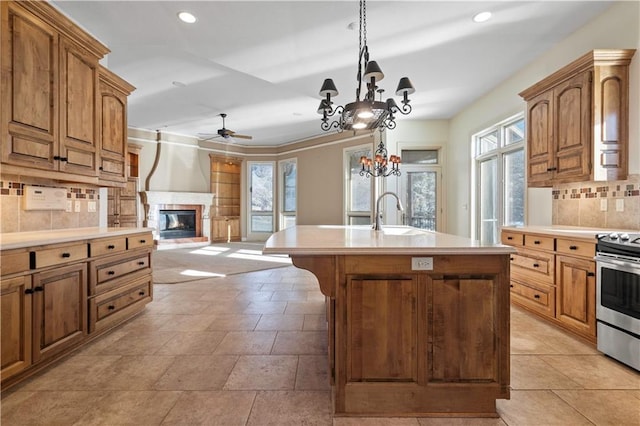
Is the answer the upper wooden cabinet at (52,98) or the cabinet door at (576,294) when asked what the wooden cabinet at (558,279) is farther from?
the upper wooden cabinet at (52,98)

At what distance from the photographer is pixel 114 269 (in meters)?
2.63

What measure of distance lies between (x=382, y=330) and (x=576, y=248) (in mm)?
1985

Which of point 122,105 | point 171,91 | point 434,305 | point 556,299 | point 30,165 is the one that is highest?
point 171,91

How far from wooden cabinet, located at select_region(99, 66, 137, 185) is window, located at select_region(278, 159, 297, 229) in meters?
5.88

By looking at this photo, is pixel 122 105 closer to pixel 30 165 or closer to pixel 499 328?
pixel 30 165

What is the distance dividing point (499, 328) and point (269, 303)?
2478 millimetres

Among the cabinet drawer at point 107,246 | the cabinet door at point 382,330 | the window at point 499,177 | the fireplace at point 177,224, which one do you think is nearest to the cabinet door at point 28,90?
the cabinet drawer at point 107,246

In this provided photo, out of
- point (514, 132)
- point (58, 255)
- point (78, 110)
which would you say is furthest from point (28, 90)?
point (514, 132)

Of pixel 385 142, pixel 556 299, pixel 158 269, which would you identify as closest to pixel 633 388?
pixel 556 299

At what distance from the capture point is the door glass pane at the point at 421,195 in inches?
256

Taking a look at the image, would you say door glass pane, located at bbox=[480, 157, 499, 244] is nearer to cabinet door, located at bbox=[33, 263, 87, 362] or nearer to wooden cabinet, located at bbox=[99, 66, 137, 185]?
wooden cabinet, located at bbox=[99, 66, 137, 185]

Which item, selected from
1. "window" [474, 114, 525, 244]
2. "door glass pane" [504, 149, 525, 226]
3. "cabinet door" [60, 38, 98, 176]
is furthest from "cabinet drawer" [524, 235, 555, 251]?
"cabinet door" [60, 38, 98, 176]

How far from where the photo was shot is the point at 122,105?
319 cm

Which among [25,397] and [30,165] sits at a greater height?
[30,165]
